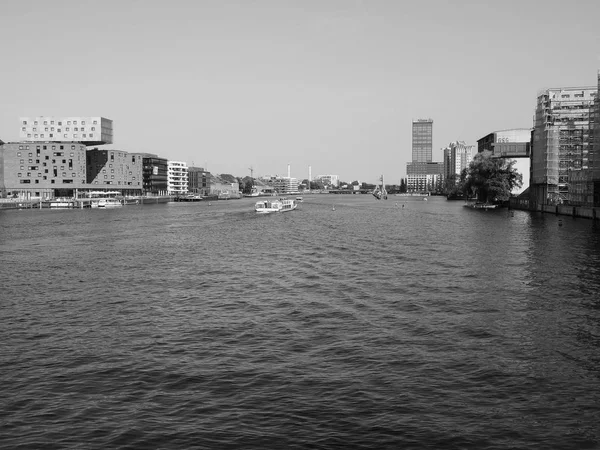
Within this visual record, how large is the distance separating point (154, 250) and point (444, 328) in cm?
4163

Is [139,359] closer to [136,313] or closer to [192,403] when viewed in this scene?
[192,403]

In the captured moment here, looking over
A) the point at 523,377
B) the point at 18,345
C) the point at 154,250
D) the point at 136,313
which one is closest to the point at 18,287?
the point at 136,313

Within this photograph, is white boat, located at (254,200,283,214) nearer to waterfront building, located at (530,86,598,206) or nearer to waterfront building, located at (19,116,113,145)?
waterfront building, located at (530,86,598,206)

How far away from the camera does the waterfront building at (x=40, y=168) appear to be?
7347 inches

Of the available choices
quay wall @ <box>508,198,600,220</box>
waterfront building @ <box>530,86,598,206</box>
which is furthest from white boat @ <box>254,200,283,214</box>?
waterfront building @ <box>530,86,598,206</box>

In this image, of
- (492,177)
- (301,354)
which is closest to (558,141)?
(492,177)

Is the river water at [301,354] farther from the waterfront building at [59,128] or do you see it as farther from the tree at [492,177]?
the waterfront building at [59,128]

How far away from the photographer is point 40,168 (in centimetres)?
18888

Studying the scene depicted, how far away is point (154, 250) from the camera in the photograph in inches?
2495

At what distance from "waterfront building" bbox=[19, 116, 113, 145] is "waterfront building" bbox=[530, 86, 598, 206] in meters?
133

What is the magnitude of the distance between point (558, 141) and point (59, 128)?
5855 inches

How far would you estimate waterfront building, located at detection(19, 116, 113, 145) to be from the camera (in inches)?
7564

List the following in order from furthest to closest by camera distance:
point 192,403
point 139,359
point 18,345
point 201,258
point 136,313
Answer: point 201,258 < point 136,313 < point 18,345 < point 139,359 < point 192,403

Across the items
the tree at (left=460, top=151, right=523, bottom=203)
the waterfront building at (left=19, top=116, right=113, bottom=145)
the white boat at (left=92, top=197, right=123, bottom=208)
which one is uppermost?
the waterfront building at (left=19, top=116, right=113, bottom=145)
